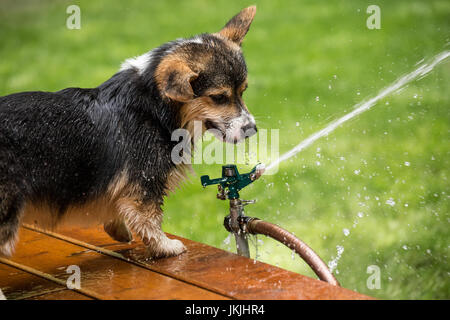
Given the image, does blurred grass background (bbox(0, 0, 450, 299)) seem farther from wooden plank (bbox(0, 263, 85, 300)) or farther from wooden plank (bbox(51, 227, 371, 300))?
wooden plank (bbox(0, 263, 85, 300))

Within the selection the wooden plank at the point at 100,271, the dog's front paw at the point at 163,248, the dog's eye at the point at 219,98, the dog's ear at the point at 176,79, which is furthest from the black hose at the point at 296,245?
the dog's ear at the point at 176,79

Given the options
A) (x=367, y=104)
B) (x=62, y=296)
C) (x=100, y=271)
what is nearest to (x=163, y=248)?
(x=100, y=271)

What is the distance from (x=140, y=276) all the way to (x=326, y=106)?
3141 mm

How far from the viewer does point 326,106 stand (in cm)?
513

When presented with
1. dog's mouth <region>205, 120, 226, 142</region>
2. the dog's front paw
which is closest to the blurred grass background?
the dog's front paw

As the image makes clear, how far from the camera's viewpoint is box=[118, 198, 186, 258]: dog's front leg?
2.46 meters

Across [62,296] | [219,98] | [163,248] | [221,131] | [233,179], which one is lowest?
[62,296]

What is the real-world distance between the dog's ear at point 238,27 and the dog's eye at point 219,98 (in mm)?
384

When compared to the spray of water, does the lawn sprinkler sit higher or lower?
lower

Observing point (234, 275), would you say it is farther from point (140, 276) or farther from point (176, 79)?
point (176, 79)

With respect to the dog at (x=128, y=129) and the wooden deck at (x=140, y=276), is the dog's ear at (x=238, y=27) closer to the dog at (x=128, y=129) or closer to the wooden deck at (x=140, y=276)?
the dog at (x=128, y=129)

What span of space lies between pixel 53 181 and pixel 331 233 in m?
2.36

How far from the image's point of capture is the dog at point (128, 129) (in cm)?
231
